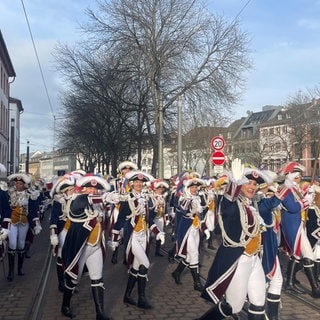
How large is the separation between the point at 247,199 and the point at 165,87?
20697mm

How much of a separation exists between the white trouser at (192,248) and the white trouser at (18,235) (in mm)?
3253

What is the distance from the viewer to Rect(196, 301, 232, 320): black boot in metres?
5.20

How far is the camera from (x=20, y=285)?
29.7 ft

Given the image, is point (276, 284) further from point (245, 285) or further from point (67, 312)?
point (67, 312)

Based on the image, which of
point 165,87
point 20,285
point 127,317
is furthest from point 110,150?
point 127,317

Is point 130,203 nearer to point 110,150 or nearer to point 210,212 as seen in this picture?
point 210,212

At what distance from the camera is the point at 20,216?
32.8 feet

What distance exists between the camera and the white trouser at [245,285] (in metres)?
5.16

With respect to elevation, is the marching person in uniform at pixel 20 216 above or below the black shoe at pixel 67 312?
above

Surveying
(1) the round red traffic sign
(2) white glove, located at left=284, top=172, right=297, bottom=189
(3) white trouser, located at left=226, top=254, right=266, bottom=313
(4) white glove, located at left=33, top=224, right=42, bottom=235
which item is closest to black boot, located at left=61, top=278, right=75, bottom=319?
(3) white trouser, located at left=226, top=254, right=266, bottom=313

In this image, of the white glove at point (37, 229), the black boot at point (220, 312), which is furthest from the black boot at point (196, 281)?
the white glove at point (37, 229)

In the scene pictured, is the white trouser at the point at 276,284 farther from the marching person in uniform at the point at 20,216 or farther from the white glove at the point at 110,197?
the marching person in uniform at the point at 20,216

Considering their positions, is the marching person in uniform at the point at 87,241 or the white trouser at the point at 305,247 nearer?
the marching person in uniform at the point at 87,241

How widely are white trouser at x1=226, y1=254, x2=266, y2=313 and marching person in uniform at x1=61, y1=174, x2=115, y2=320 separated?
6.57 feet
